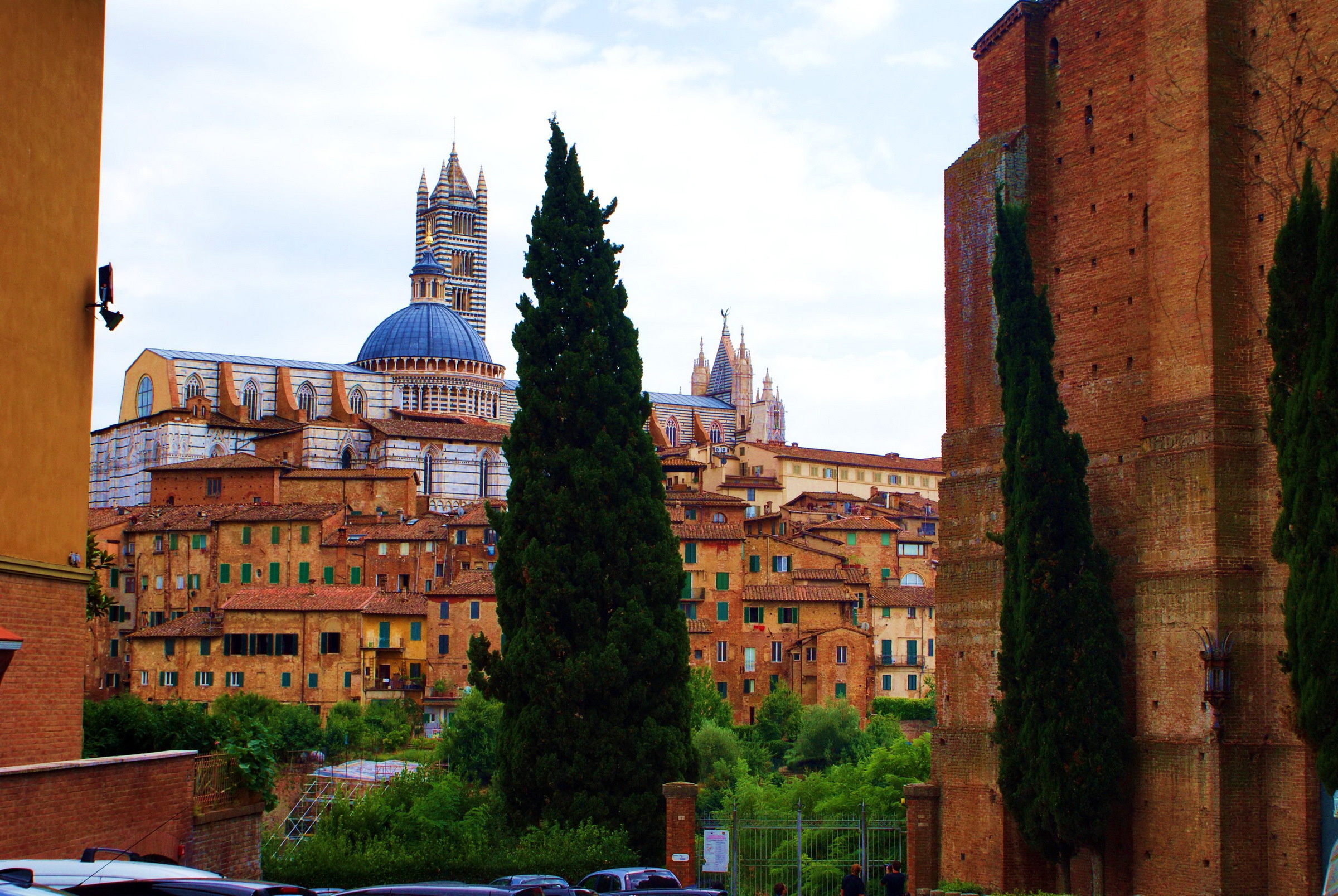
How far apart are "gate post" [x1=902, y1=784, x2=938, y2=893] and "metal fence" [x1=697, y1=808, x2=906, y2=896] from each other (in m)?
0.60

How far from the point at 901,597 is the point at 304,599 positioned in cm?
2005

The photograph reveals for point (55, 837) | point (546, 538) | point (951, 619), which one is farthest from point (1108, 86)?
point (55, 837)

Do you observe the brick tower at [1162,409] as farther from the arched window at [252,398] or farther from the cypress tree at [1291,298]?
the arched window at [252,398]

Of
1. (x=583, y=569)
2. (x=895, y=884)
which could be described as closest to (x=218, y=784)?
(x=895, y=884)

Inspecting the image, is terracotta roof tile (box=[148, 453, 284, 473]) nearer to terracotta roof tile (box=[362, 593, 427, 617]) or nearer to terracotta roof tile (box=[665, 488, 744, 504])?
terracotta roof tile (box=[362, 593, 427, 617])

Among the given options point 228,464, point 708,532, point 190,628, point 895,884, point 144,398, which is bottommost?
point 895,884

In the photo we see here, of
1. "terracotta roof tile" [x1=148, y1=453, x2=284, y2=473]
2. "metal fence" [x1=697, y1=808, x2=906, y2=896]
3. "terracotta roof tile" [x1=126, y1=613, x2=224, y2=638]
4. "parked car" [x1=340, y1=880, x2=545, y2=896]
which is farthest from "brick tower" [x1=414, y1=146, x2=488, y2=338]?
"parked car" [x1=340, y1=880, x2=545, y2=896]

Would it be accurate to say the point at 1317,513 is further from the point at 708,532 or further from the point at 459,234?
the point at 459,234

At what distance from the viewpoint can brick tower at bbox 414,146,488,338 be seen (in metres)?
115

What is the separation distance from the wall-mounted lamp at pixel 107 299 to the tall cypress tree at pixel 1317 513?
11435 mm

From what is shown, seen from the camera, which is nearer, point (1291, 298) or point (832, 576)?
point (1291, 298)

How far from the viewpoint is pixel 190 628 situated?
178 ft

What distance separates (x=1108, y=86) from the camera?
72.4ft

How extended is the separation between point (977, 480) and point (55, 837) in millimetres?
14253
